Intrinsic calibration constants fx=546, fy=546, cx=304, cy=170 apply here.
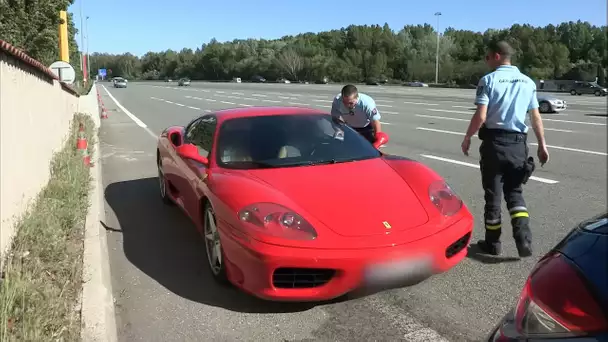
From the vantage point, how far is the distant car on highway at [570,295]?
1.46m

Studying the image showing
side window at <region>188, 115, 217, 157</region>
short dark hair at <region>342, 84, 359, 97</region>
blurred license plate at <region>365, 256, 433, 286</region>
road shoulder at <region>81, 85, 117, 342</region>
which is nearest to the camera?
road shoulder at <region>81, 85, 117, 342</region>

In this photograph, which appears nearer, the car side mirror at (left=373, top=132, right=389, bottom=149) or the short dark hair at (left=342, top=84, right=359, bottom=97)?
the car side mirror at (left=373, top=132, right=389, bottom=149)

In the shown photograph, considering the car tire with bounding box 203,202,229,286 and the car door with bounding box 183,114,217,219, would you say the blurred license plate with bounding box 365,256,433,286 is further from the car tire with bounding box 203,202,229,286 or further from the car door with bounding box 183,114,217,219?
the car door with bounding box 183,114,217,219

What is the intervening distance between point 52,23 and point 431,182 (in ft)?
47.4

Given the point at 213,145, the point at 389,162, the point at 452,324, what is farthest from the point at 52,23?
the point at 452,324

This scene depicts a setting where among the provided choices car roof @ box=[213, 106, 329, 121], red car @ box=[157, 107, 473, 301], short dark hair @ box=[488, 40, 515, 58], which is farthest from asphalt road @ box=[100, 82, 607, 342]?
short dark hair @ box=[488, 40, 515, 58]

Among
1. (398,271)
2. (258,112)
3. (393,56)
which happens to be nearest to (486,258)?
(398,271)

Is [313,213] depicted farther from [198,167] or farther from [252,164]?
[198,167]

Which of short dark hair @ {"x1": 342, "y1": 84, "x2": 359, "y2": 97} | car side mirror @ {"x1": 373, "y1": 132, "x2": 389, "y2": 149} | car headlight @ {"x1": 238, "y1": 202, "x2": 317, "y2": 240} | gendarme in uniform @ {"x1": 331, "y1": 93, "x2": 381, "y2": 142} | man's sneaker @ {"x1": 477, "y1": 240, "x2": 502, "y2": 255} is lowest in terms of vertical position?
man's sneaker @ {"x1": 477, "y1": 240, "x2": 502, "y2": 255}

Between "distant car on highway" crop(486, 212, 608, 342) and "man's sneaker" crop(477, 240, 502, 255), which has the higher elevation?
"distant car on highway" crop(486, 212, 608, 342)

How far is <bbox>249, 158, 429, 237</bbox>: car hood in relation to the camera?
141 inches

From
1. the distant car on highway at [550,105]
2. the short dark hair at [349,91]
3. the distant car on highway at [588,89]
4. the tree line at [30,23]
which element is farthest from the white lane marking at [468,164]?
the distant car on highway at [588,89]

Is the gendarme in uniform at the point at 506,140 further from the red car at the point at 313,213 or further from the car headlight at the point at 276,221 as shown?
the car headlight at the point at 276,221

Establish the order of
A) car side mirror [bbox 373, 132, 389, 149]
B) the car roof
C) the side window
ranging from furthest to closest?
car side mirror [bbox 373, 132, 389, 149], the car roof, the side window
